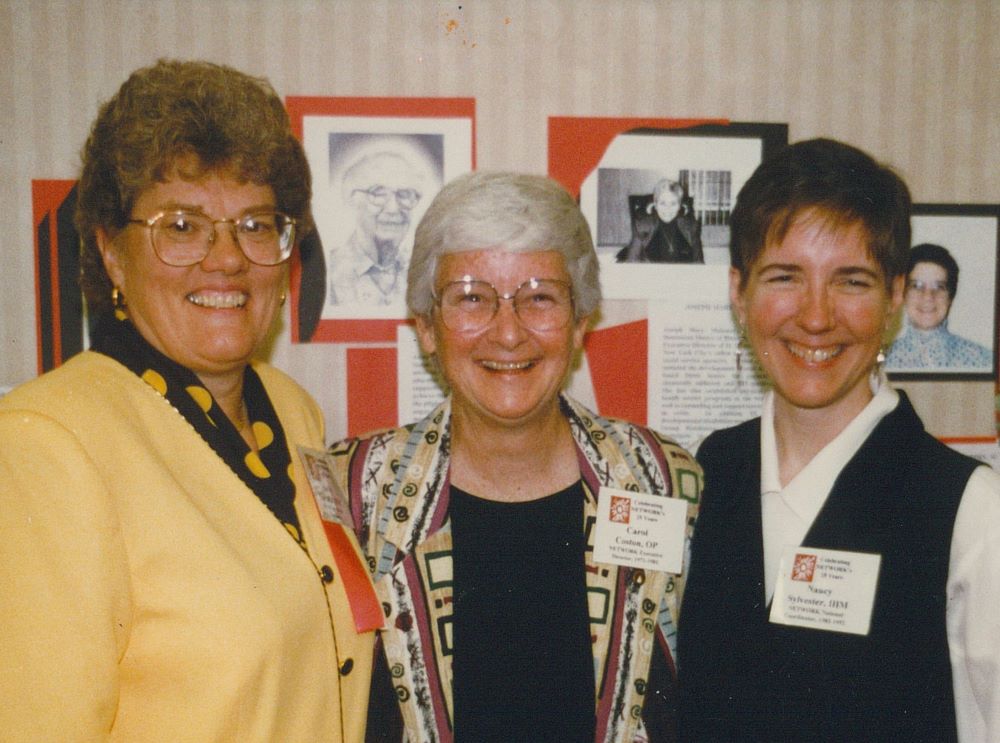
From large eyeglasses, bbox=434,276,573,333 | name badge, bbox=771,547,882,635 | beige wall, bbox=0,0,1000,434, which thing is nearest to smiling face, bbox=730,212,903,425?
name badge, bbox=771,547,882,635

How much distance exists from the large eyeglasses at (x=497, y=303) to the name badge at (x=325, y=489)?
460mm

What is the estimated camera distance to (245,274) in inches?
60.4

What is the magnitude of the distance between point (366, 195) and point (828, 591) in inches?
71.1

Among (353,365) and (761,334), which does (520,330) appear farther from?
(353,365)

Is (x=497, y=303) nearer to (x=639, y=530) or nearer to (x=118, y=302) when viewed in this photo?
(x=639, y=530)

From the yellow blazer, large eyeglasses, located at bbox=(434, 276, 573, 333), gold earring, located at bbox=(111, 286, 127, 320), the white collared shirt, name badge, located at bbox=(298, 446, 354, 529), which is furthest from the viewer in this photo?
large eyeglasses, located at bbox=(434, 276, 573, 333)

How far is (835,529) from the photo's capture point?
1599 mm

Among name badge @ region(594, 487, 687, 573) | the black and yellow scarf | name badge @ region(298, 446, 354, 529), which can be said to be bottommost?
name badge @ region(594, 487, 687, 573)

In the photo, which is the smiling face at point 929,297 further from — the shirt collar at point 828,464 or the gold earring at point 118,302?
the gold earring at point 118,302

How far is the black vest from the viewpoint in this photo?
4.86 ft

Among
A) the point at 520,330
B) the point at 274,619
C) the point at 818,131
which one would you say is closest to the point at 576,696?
the point at 274,619

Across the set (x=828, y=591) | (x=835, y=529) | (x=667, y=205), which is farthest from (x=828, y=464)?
(x=667, y=205)

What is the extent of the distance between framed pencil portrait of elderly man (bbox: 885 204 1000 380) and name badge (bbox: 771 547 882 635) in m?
1.29

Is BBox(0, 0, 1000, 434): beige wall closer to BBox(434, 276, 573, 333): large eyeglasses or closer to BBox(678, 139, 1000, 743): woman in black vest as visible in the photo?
BBox(434, 276, 573, 333): large eyeglasses
